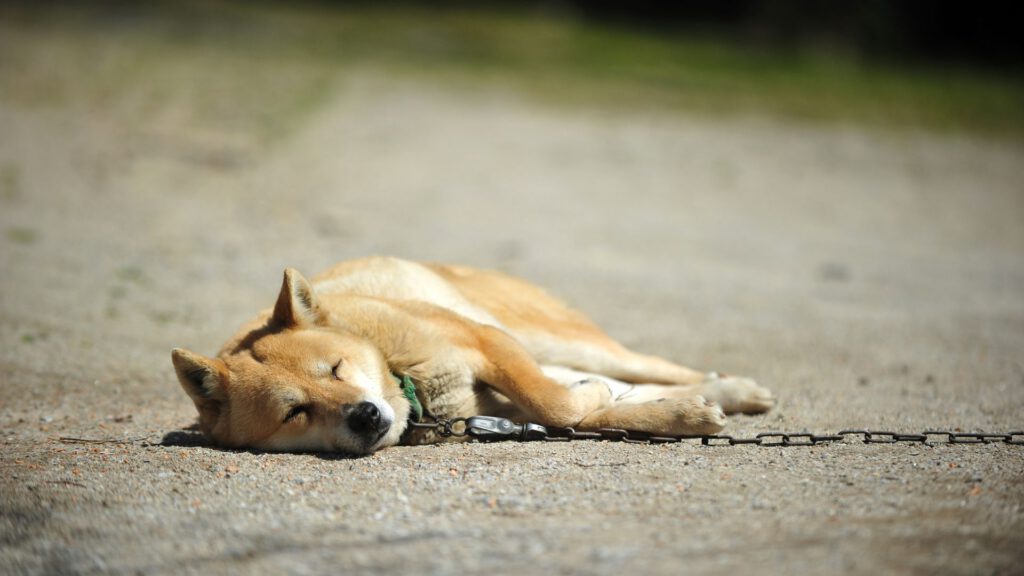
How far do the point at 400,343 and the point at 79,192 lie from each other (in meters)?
7.64

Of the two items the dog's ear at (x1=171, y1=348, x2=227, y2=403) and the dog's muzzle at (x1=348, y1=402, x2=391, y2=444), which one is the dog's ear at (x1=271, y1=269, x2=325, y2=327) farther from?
the dog's muzzle at (x1=348, y1=402, x2=391, y2=444)

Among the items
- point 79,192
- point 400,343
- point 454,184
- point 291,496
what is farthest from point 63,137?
Answer: point 291,496

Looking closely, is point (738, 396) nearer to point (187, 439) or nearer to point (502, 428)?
point (502, 428)

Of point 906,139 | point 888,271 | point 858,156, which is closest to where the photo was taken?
point 888,271

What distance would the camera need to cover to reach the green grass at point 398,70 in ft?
50.8

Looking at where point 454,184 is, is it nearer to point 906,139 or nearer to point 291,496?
point 906,139

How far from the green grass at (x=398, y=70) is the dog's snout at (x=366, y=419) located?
10.5m

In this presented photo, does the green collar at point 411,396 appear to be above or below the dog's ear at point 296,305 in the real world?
below

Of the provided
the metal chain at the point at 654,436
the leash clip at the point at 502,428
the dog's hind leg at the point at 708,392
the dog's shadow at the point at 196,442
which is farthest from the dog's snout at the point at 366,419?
the dog's hind leg at the point at 708,392

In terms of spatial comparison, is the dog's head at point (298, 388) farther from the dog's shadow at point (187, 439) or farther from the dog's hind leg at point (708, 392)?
the dog's hind leg at point (708, 392)

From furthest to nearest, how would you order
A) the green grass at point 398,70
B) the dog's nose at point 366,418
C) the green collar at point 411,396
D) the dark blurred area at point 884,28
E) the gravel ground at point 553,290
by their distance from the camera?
the dark blurred area at point 884,28
the green grass at point 398,70
the green collar at point 411,396
the dog's nose at point 366,418
the gravel ground at point 553,290

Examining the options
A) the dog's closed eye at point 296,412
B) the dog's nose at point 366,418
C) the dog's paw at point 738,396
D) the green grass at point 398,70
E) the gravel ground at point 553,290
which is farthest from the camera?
the green grass at point 398,70

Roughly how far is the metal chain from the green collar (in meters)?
0.05

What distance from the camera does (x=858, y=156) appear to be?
15.1 metres
